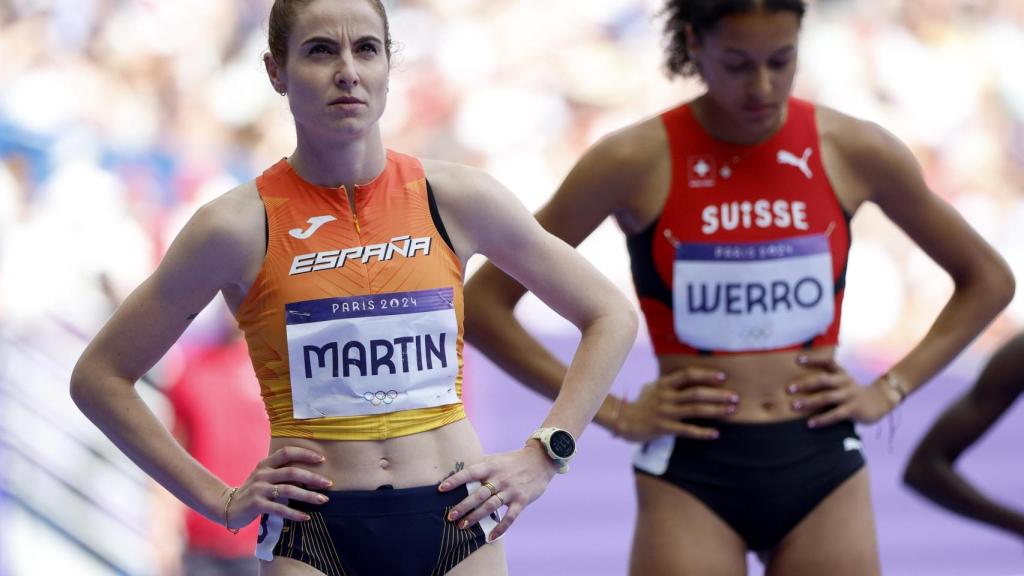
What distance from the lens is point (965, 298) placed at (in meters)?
3.33

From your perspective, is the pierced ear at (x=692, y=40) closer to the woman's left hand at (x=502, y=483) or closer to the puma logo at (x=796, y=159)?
the puma logo at (x=796, y=159)

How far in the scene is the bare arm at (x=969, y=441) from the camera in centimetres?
334

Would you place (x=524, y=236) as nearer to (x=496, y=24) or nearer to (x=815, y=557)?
(x=815, y=557)

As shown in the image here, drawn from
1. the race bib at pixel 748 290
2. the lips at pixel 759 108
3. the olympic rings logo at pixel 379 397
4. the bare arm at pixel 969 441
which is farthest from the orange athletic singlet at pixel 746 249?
the olympic rings logo at pixel 379 397

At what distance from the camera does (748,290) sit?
10.0ft

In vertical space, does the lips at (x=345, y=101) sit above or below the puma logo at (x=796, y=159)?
below

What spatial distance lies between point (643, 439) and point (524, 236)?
821mm

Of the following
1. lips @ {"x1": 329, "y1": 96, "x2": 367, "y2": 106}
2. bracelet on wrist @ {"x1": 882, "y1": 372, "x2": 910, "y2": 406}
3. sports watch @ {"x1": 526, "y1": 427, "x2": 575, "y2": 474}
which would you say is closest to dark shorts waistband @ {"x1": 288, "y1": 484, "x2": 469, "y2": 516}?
sports watch @ {"x1": 526, "y1": 427, "x2": 575, "y2": 474}

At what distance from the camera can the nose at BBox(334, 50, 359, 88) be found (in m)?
2.33

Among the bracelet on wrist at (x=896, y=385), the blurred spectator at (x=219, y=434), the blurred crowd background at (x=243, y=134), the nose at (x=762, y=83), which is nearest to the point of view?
the nose at (x=762, y=83)

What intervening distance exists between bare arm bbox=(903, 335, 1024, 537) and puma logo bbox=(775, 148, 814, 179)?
719mm

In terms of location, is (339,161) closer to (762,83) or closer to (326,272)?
(326,272)

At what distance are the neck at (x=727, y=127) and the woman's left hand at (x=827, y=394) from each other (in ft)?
1.67

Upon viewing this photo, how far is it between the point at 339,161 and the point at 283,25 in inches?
10.1
